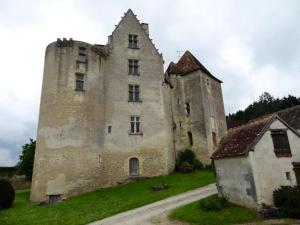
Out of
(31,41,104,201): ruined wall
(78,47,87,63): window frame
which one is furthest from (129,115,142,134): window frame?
(78,47,87,63): window frame

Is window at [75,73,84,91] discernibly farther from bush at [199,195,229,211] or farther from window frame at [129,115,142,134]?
bush at [199,195,229,211]

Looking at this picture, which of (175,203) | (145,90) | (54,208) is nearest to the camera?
(175,203)

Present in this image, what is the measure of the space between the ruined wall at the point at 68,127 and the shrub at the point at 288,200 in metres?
15.4

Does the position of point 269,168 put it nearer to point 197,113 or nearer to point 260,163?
point 260,163

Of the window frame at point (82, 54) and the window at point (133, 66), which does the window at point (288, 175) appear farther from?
the window frame at point (82, 54)

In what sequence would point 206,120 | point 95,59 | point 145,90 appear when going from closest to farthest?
point 95,59
point 145,90
point 206,120

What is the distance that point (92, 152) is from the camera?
80.1 feet

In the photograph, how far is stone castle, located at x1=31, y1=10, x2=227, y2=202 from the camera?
2317cm

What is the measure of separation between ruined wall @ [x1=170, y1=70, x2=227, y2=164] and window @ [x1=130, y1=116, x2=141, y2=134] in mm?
5796

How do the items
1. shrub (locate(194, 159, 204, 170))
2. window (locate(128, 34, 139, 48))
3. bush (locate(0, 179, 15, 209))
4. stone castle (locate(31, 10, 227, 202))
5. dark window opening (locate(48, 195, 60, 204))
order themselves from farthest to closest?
window (locate(128, 34, 139, 48))
shrub (locate(194, 159, 204, 170))
stone castle (locate(31, 10, 227, 202))
dark window opening (locate(48, 195, 60, 204))
bush (locate(0, 179, 15, 209))

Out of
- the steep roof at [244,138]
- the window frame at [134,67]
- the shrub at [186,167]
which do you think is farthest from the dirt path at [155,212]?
the window frame at [134,67]

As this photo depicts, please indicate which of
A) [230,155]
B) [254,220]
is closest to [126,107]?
[230,155]

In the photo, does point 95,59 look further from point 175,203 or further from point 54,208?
point 175,203

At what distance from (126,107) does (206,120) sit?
9.92 metres
